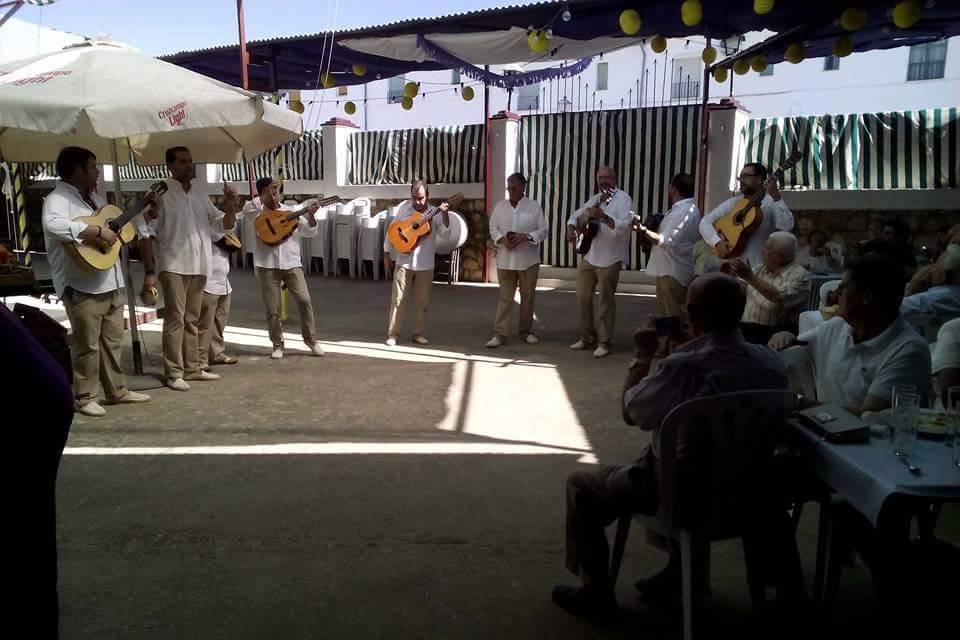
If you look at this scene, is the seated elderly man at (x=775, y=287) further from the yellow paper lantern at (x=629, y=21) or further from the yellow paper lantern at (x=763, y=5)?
the yellow paper lantern at (x=629, y=21)

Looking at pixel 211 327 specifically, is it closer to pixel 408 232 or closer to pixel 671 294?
pixel 408 232

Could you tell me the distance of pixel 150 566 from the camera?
290 cm

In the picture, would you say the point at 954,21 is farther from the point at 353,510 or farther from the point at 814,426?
the point at 353,510

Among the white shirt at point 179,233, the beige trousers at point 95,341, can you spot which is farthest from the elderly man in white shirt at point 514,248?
the beige trousers at point 95,341

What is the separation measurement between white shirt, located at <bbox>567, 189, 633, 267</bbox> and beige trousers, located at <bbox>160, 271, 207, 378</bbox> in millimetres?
3481

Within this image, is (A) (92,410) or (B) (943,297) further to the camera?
(A) (92,410)

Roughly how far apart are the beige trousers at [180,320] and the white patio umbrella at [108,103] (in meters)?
0.36

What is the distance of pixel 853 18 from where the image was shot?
644 cm

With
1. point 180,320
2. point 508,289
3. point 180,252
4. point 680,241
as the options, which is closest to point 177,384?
point 180,320

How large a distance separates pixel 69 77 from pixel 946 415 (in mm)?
5254

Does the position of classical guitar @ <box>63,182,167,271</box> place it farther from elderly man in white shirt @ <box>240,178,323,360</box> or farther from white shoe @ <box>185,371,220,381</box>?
elderly man in white shirt @ <box>240,178,323,360</box>

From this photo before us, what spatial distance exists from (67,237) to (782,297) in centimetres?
446

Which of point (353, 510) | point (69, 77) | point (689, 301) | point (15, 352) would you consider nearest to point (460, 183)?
point (69, 77)

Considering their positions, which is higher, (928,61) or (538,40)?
(928,61)
